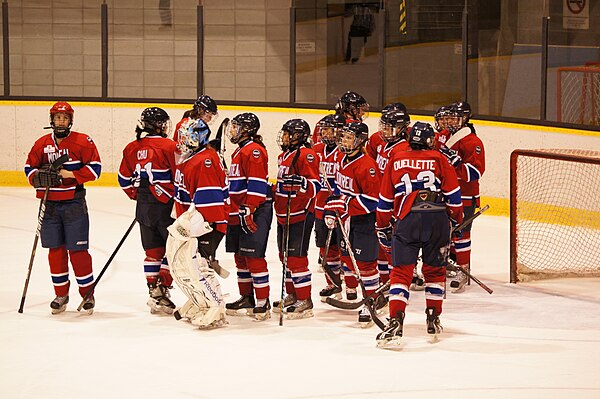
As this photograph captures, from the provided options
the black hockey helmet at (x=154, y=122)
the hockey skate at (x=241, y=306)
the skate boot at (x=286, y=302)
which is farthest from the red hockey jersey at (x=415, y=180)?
the black hockey helmet at (x=154, y=122)

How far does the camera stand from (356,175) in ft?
22.6

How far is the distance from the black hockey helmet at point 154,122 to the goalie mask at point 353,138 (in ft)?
3.94

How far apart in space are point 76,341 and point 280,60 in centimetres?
698

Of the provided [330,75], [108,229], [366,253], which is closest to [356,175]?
[366,253]

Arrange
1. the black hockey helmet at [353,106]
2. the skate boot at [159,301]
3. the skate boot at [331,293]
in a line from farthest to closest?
the black hockey helmet at [353,106]
the skate boot at [331,293]
the skate boot at [159,301]

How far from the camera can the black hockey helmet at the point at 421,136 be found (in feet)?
20.6

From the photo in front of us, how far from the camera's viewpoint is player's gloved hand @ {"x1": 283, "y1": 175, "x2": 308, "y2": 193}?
23.0 ft

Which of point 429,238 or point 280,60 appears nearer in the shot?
point 429,238

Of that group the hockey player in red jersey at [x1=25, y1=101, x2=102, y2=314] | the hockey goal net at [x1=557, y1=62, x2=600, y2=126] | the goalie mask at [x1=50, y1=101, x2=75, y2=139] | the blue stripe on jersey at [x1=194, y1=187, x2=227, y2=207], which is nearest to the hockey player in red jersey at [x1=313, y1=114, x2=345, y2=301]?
the blue stripe on jersey at [x1=194, y1=187, x2=227, y2=207]

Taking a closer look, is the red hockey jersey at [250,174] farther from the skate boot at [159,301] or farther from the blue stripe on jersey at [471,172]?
the blue stripe on jersey at [471,172]

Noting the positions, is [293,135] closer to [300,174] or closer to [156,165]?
[300,174]

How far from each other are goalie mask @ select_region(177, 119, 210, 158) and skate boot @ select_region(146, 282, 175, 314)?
99 centimetres

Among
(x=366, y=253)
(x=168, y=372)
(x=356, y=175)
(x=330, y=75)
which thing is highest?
(x=330, y=75)

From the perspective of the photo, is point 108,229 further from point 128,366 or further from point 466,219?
point 128,366
